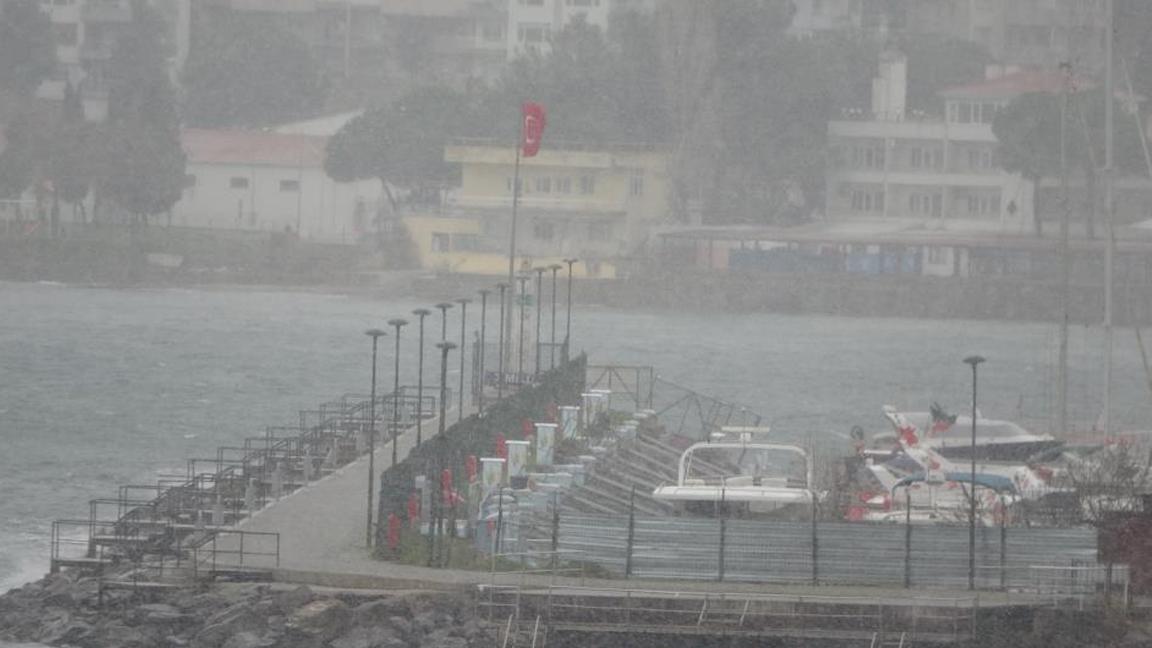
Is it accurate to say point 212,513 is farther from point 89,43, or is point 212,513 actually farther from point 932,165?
point 89,43

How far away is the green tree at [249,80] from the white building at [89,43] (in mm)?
712

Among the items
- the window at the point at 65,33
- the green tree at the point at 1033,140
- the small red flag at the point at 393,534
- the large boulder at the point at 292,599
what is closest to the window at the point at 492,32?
the window at the point at 65,33

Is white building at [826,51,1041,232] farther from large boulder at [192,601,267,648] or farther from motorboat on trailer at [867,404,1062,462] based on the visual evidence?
large boulder at [192,601,267,648]

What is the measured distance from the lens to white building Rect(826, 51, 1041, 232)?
32.9 metres

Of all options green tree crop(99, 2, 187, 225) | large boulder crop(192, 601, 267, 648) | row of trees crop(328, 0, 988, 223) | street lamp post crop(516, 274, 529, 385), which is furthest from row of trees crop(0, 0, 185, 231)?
large boulder crop(192, 601, 267, 648)

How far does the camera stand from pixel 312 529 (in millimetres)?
8547

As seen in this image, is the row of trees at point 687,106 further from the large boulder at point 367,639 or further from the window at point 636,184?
the large boulder at point 367,639

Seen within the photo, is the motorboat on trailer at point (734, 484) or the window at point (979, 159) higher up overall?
the window at point (979, 159)

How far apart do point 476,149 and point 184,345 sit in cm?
706

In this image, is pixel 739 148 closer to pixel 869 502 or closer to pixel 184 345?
pixel 184 345

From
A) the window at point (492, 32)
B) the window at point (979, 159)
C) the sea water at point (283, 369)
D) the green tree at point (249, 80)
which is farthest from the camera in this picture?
the window at point (492, 32)

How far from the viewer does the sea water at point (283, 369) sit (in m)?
15.4

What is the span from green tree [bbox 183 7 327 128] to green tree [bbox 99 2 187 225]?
0.65 meters

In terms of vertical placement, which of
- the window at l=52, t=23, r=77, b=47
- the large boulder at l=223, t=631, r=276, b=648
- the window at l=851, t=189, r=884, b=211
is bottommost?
the large boulder at l=223, t=631, r=276, b=648
